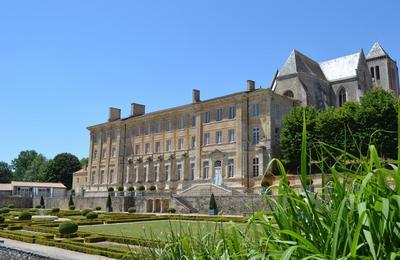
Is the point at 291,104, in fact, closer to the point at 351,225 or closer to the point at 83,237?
the point at 83,237

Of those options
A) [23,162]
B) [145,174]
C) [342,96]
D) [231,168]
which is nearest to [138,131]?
[145,174]

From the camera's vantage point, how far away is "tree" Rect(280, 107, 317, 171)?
106 feet

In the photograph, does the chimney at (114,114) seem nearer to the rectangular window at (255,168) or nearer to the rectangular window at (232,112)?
the rectangular window at (232,112)

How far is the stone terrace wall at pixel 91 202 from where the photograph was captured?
36.9 m

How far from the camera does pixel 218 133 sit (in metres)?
37.3

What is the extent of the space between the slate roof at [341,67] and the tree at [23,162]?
3100 inches

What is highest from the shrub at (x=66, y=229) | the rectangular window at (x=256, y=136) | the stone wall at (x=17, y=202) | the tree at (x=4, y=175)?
the rectangular window at (x=256, y=136)

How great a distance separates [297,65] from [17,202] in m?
37.7

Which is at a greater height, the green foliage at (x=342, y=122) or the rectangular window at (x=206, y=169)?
the green foliage at (x=342, y=122)

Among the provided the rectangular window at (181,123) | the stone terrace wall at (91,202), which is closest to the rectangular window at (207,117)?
the rectangular window at (181,123)

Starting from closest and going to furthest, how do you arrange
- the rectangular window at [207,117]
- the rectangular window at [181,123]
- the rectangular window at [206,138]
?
1. the rectangular window at [206,138]
2. the rectangular window at [207,117]
3. the rectangular window at [181,123]

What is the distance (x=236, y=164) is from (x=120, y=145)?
61.6ft

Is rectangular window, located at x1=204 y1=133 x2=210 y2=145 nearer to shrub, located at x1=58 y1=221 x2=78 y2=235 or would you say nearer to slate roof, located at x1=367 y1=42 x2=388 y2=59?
shrub, located at x1=58 y1=221 x2=78 y2=235

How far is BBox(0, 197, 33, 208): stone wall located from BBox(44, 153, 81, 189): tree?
21.3 m
